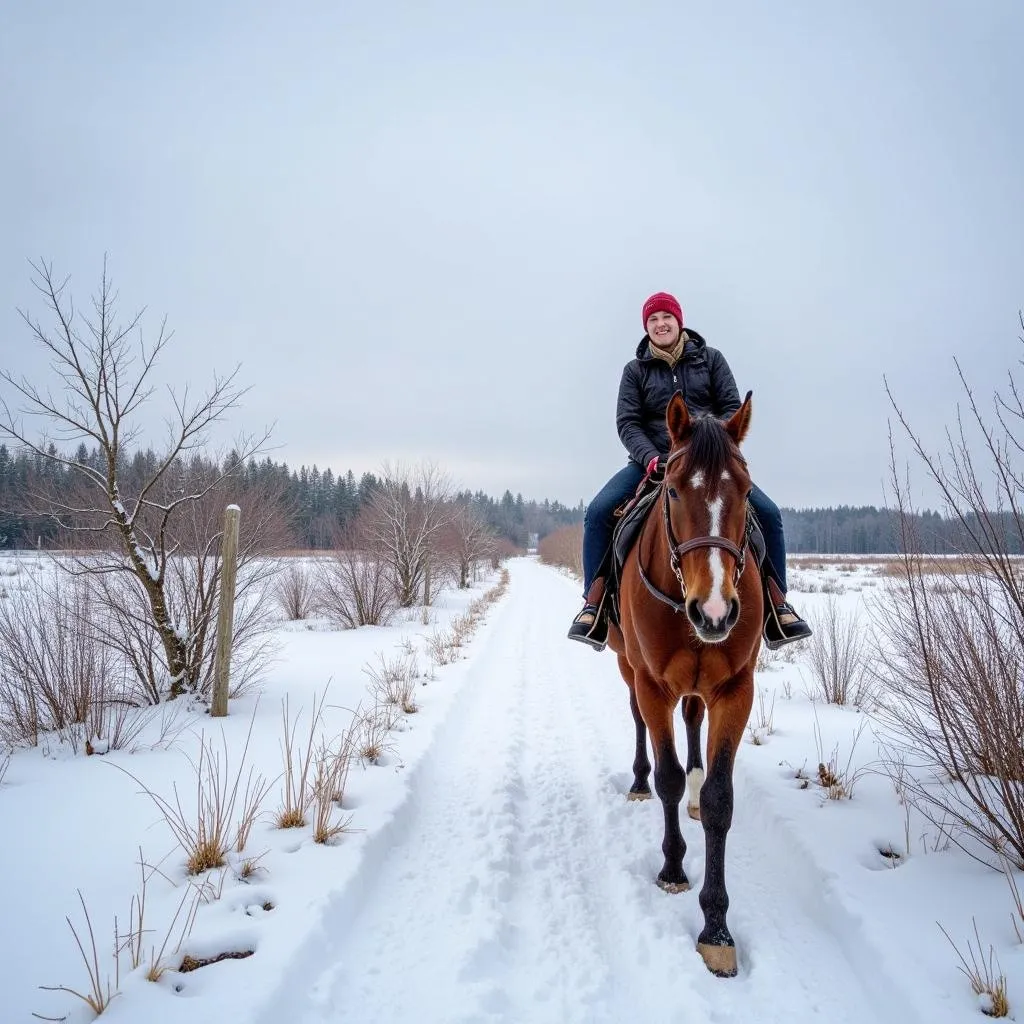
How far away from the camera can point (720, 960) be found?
2.37m

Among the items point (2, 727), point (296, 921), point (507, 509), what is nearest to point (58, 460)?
point (2, 727)

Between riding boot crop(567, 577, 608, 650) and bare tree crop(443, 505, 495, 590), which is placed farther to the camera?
bare tree crop(443, 505, 495, 590)

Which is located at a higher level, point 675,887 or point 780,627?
point 780,627

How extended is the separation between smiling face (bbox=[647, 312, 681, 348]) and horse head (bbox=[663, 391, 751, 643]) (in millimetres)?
1757

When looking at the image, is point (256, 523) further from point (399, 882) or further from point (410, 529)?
point (410, 529)

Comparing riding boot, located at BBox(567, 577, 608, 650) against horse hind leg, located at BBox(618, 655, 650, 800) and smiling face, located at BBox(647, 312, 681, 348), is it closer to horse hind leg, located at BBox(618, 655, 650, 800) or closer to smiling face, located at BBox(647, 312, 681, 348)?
horse hind leg, located at BBox(618, 655, 650, 800)

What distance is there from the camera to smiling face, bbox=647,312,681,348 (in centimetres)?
418

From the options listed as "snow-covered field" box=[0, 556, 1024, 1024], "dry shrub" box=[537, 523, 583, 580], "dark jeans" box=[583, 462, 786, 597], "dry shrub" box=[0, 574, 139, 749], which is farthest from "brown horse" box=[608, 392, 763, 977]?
"dry shrub" box=[537, 523, 583, 580]

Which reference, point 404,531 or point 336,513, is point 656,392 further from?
point 336,513

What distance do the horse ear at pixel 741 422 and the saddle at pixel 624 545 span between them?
1.71 feet

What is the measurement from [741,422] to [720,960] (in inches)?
102

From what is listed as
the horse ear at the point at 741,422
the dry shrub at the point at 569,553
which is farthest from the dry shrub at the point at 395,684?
the dry shrub at the point at 569,553

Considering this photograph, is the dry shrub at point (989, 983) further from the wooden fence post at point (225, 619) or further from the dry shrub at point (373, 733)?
the wooden fence post at point (225, 619)

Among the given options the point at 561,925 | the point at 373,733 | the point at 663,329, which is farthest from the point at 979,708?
the point at 373,733
